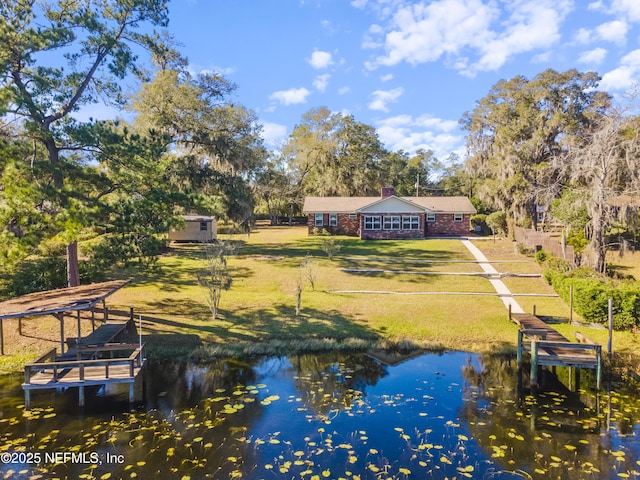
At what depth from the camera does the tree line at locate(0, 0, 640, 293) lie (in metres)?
13.2

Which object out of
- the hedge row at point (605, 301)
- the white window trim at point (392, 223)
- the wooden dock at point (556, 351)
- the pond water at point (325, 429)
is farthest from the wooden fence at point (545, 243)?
the pond water at point (325, 429)

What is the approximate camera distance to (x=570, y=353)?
12141 mm

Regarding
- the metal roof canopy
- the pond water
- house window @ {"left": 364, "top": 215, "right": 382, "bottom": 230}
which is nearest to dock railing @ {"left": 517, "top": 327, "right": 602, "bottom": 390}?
the pond water

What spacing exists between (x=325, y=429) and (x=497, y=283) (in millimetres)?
15730

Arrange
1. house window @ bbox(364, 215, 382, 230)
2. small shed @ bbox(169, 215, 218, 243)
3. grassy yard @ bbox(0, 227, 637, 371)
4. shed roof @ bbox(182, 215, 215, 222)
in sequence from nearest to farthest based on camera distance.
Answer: grassy yard @ bbox(0, 227, 637, 371)
shed roof @ bbox(182, 215, 215, 222)
small shed @ bbox(169, 215, 218, 243)
house window @ bbox(364, 215, 382, 230)

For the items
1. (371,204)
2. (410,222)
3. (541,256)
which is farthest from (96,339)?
(410,222)

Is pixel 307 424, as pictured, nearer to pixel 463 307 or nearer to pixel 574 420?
pixel 574 420

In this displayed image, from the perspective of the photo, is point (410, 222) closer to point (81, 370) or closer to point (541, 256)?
point (541, 256)

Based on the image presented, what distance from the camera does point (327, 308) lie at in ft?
59.0

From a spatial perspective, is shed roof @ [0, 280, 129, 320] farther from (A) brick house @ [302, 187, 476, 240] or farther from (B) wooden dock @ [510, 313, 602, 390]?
(A) brick house @ [302, 187, 476, 240]

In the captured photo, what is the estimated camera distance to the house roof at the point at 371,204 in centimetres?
3912

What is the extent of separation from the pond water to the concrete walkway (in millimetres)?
5912

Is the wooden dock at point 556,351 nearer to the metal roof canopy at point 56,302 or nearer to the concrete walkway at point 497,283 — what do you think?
the concrete walkway at point 497,283

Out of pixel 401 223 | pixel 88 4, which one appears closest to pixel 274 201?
pixel 401 223
